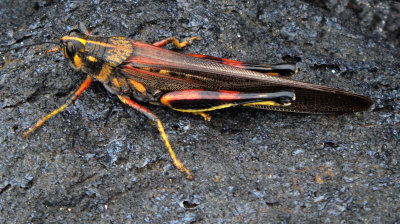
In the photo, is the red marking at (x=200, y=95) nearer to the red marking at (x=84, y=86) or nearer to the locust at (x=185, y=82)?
the locust at (x=185, y=82)

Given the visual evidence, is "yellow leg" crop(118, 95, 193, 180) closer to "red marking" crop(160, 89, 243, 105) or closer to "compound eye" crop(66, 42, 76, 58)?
"red marking" crop(160, 89, 243, 105)

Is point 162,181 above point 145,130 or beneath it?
beneath

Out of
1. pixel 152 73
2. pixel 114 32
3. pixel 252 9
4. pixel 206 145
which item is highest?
pixel 252 9

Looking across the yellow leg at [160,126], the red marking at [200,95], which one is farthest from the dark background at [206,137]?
the red marking at [200,95]

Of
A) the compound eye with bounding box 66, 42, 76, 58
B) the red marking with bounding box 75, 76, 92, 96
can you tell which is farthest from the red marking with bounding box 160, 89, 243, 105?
the compound eye with bounding box 66, 42, 76, 58

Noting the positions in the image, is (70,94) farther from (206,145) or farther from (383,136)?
(383,136)

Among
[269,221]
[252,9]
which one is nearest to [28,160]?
[269,221]
